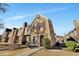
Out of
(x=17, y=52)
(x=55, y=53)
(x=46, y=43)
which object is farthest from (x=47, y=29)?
(x=17, y=52)

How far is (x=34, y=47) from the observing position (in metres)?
5.81

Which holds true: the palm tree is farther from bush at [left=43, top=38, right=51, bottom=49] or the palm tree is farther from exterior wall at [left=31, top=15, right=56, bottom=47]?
bush at [left=43, top=38, right=51, bottom=49]

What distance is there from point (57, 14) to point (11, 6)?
1.32m

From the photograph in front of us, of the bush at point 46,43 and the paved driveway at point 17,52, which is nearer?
the paved driveway at point 17,52

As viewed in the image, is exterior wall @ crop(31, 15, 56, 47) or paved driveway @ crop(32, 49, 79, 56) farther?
exterior wall @ crop(31, 15, 56, 47)

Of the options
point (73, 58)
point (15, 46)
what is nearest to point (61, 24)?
point (73, 58)

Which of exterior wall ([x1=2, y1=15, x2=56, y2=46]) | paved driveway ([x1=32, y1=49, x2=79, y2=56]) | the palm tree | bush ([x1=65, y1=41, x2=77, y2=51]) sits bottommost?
paved driveway ([x1=32, y1=49, x2=79, y2=56])

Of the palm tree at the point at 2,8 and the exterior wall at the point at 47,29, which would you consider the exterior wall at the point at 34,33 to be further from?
the palm tree at the point at 2,8

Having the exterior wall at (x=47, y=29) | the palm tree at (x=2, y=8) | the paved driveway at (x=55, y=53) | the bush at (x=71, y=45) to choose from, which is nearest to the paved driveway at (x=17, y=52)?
the paved driveway at (x=55, y=53)

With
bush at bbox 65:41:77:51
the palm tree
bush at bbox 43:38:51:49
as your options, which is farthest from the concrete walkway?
the palm tree

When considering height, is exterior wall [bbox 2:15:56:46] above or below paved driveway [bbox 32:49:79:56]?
above

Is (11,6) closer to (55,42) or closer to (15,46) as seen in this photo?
(15,46)

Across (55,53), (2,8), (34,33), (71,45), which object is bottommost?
(55,53)

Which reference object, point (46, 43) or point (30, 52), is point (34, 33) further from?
point (30, 52)
